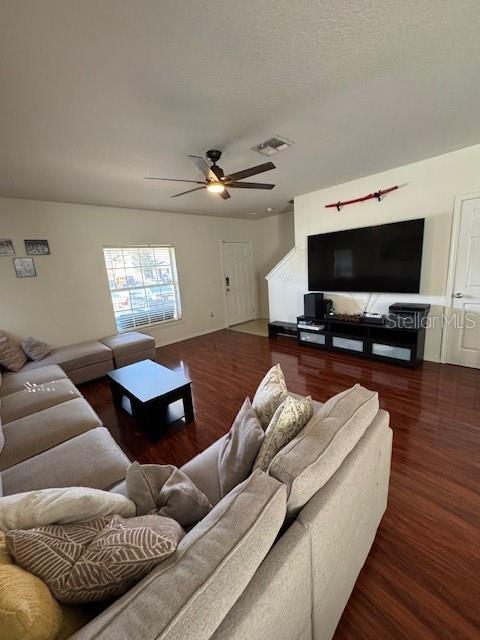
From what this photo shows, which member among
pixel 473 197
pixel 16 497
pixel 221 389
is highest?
pixel 473 197

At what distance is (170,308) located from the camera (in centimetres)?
509

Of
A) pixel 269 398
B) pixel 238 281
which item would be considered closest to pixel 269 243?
pixel 238 281

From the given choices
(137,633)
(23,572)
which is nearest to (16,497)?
(23,572)

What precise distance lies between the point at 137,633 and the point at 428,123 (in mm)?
3292

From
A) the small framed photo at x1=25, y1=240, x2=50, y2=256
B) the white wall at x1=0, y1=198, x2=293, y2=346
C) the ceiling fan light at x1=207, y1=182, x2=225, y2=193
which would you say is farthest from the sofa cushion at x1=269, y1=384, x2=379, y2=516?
the small framed photo at x1=25, y1=240, x2=50, y2=256

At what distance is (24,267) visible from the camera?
11.5 ft

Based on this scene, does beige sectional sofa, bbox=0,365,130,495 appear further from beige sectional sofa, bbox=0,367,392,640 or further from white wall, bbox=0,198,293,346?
white wall, bbox=0,198,293,346

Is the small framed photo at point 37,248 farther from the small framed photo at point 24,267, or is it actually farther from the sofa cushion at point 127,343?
the sofa cushion at point 127,343

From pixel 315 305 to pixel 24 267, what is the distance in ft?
13.2

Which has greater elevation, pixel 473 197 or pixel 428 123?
pixel 428 123

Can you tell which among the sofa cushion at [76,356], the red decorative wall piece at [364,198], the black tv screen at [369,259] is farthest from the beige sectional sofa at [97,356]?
the red decorative wall piece at [364,198]

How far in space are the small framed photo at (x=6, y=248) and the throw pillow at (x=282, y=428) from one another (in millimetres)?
3988

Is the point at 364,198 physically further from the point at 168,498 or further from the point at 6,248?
the point at 6,248

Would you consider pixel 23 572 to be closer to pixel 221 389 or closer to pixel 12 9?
pixel 12 9
